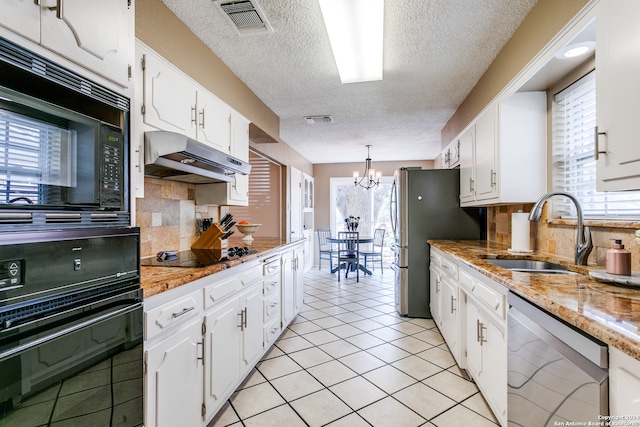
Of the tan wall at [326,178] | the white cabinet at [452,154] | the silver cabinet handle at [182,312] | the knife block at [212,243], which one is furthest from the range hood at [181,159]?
the tan wall at [326,178]

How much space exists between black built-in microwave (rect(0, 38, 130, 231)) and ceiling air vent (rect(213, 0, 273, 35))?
43.8 inches

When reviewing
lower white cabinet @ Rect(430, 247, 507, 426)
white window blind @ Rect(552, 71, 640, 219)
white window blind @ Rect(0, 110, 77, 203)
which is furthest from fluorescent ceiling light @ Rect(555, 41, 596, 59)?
white window blind @ Rect(0, 110, 77, 203)

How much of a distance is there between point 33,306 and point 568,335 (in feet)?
5.10

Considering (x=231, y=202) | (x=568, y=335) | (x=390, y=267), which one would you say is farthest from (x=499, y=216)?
(x=390, y=267)

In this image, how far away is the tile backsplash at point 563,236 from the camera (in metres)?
1.53

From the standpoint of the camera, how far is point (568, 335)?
0.99 m

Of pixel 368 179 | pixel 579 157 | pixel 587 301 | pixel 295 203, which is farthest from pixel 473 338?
pixel 368 179

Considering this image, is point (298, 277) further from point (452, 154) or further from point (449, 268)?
point (452, 154)

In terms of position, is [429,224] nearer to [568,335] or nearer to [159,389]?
[568,335]

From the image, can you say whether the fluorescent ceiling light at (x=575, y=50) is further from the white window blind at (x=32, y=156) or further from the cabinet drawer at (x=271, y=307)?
the cabinet drawer at (x=271, y=307)

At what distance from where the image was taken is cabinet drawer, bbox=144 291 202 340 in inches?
47.8

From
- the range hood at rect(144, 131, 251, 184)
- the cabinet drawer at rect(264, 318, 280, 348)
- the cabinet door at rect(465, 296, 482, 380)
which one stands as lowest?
the cabinet drawer at rect(264, 318, 280, 348)

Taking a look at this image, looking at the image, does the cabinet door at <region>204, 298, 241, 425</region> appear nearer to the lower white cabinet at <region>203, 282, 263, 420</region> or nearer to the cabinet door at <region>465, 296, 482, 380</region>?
the lower white cabinet at <region>203, 282, 263, 420</region>

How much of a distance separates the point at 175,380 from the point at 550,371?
1.49 meters
